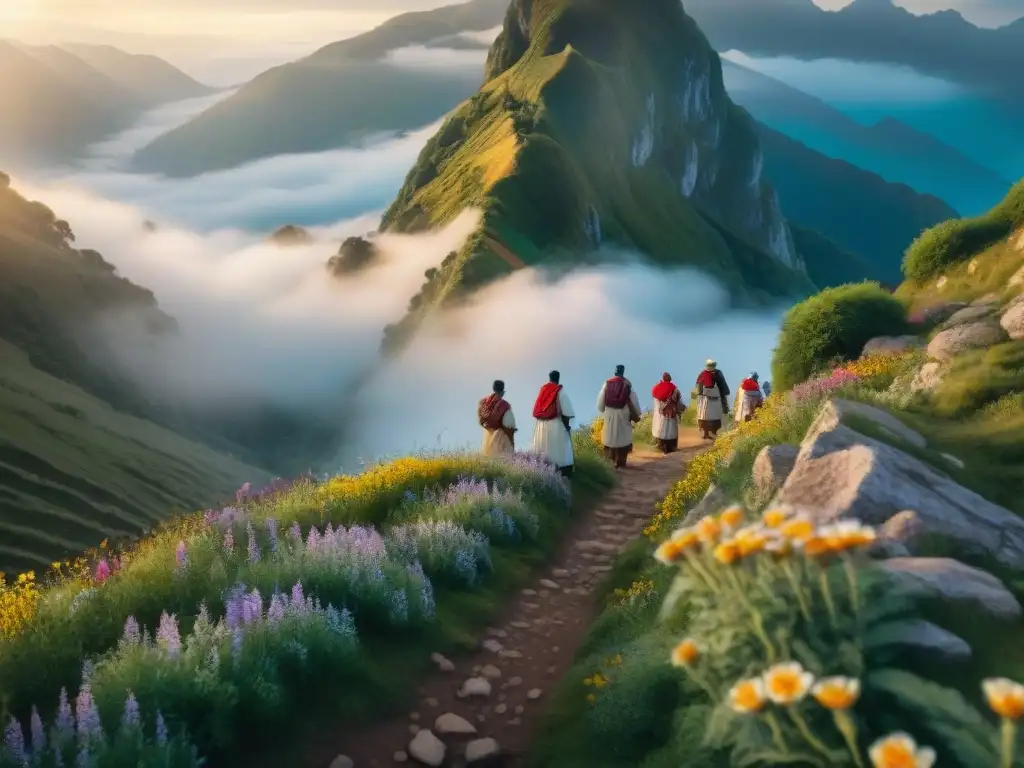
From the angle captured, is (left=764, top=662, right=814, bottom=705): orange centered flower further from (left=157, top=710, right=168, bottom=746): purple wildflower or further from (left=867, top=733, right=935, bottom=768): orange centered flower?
(left=157, top=710, right=168, bottom=746): purple wildflower

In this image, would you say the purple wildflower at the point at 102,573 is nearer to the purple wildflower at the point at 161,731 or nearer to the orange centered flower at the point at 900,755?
the purple wildflower at the point at 161,731

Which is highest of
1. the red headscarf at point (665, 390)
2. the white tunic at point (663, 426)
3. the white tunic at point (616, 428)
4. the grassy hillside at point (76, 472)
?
the red headscarf at point (665, 390)

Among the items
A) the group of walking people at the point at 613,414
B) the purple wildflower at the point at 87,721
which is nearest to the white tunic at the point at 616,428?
the group of walking people at the point at 613,414

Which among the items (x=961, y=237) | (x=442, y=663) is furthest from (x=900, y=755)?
(x=961, y=237)

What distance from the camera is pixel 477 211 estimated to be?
161m

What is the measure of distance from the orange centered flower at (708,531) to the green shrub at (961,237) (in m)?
16.6

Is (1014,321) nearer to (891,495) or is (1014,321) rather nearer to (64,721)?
(891,495)

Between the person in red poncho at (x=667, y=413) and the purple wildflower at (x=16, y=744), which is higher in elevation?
the purple wildflower at (x=16, y=744)

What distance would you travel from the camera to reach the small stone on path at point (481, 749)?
19.9 feet

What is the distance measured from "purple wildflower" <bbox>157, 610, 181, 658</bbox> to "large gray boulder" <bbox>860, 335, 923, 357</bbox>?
13.7 metres

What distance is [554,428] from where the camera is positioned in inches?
615

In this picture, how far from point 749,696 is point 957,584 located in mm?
2454

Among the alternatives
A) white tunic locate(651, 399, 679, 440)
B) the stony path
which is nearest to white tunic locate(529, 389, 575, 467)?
the stony path

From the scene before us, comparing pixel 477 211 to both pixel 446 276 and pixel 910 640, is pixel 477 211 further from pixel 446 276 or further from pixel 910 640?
pixel 910 640
